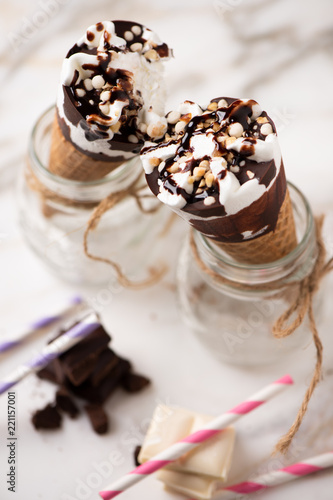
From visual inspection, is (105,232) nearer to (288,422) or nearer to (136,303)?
(136,303)

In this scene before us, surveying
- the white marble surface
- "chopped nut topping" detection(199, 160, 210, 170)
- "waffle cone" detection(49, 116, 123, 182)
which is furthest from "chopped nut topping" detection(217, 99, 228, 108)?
the white marble surface

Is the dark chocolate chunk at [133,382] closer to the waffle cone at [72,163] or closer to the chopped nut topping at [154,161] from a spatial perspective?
the waffle cone at [72,163]

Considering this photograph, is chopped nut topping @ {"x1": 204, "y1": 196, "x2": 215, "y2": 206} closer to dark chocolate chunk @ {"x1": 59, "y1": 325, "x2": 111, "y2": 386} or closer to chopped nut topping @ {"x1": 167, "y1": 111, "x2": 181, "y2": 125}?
chopped nut topping @ {"x1": 167, "y1": 111, "x2": 181, "y2": 125}

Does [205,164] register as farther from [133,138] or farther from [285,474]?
[285,474]

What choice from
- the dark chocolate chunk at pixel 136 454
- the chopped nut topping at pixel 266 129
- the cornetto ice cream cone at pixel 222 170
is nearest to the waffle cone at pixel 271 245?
the cornetto ice cream cone at pixel 222 170

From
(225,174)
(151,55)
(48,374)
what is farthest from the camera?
(48,374)

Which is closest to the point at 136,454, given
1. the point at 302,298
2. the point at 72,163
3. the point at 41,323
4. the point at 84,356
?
the point at 84,356
